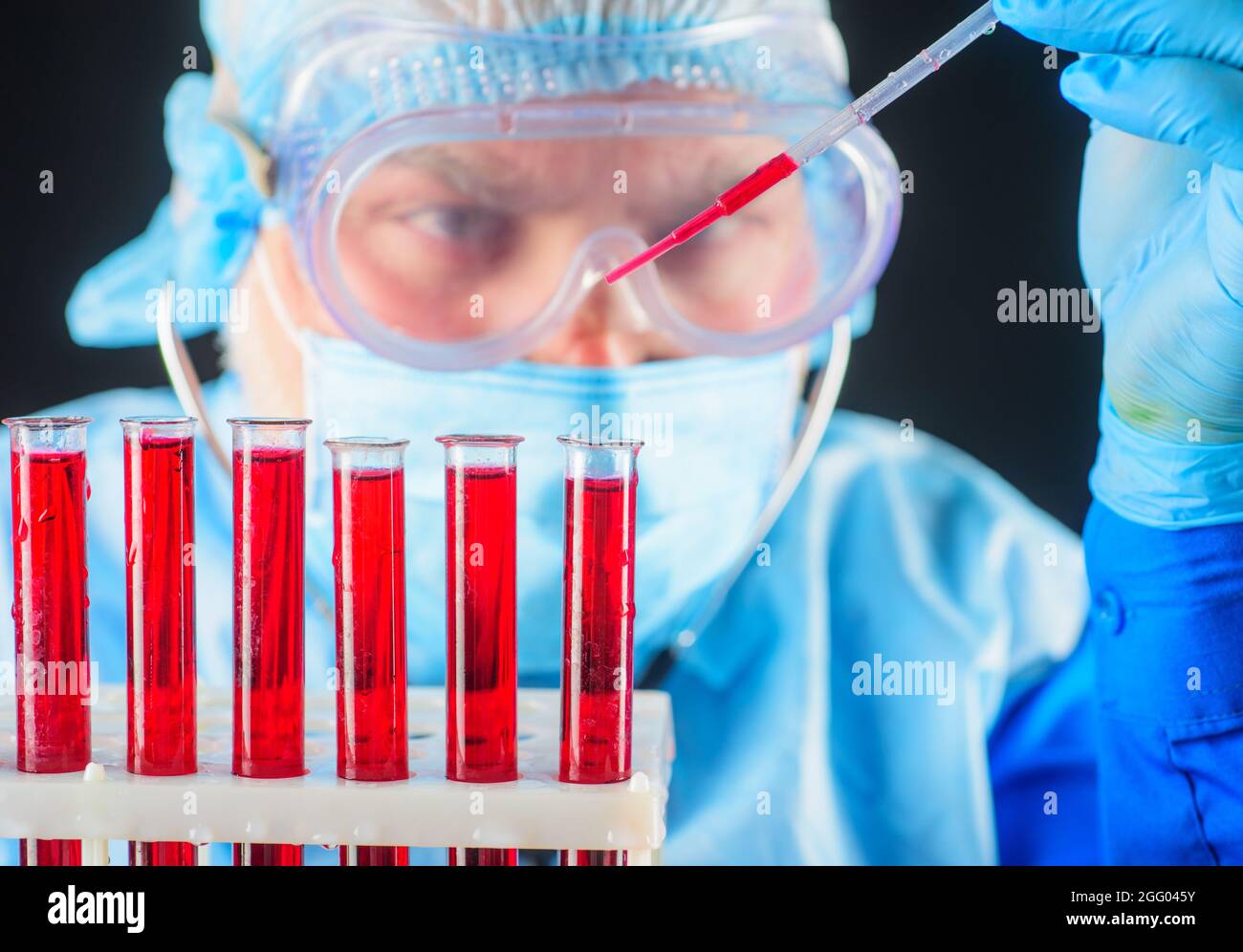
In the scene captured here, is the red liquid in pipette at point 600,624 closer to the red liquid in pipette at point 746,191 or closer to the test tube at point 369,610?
the test tube at point 369,610

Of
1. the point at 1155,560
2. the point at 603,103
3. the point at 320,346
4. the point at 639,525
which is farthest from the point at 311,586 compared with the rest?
the point at 1155,560

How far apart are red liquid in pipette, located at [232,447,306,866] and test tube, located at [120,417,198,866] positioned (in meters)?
0.06

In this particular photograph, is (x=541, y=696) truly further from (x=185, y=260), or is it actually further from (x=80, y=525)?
(x=185, y=260)

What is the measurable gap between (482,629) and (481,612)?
2 centimetres

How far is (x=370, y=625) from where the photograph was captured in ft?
4.63

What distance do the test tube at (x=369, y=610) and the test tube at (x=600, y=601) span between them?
19cm

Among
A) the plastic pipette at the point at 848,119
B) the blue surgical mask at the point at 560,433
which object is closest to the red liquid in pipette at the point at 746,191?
the plastic pipette at the point at 848,119

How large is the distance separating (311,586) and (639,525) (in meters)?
0.51

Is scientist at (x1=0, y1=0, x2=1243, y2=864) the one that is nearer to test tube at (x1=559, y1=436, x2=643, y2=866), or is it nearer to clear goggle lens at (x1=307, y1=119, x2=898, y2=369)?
clear goggle lens at (x1=307, y1=119, x2=898, y2=369)

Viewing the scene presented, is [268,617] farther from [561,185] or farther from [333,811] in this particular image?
[561,185]

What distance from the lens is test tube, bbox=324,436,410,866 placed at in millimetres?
1398

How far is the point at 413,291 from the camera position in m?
1.84

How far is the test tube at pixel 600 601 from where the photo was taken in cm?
141

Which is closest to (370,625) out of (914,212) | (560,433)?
(560,433)
